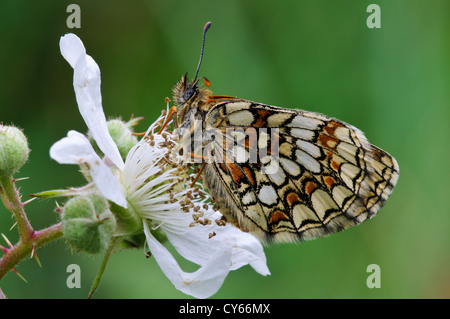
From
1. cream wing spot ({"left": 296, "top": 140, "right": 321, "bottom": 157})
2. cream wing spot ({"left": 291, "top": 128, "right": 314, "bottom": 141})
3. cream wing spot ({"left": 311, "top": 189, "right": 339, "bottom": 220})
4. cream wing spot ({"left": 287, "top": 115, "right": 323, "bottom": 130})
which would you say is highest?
cream wing spot ({"left": 287, "top": 115, "right": 323, "bottom": 130})

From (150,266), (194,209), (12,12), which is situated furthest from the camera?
(12,12)

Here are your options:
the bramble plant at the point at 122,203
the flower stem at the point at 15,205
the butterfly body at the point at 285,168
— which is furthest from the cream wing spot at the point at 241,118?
the flower stem at the point at 15,205

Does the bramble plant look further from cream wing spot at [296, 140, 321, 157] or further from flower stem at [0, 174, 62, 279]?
cream wing spot at [296, 140, 321, 157]

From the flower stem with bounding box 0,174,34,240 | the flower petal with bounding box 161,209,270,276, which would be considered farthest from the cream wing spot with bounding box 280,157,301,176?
the flower stem with bounding box 0,174,34,240

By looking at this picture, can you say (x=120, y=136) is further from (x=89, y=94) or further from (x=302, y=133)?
(x=302, y=133)

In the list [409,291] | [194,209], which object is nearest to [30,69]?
[194,209]

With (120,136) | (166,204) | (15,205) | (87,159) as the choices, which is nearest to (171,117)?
(120,136)

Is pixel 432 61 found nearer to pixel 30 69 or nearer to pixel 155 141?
pixel 155 141

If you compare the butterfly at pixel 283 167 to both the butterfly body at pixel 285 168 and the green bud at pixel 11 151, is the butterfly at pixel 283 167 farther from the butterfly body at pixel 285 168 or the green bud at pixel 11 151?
the green bud at pixel 11 151
